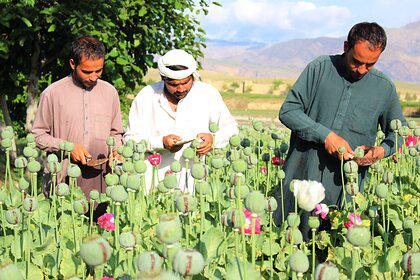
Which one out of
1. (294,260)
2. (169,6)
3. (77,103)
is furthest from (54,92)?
(169,6)

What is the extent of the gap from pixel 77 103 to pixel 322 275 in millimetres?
2561

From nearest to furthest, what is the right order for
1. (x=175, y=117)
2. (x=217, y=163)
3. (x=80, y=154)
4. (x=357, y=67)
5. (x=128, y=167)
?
(x=217, y=163) → (x=128, y=167) → (x=357, y=67) → (x=80, y=154) → (x=175, y=117)

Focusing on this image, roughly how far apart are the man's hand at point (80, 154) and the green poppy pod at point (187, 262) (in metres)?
2.18

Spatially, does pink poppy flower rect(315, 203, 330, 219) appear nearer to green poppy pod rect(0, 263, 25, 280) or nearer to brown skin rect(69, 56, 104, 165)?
brown skin rect(69, 56, 104, 165)

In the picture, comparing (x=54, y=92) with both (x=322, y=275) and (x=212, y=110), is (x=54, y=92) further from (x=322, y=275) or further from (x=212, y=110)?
(x=322, y=275)

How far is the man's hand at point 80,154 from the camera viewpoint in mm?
3438

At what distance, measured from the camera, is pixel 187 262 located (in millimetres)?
1336

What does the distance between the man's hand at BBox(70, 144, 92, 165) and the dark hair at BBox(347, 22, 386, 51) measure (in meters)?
1.68

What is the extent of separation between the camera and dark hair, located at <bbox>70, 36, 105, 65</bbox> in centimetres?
336

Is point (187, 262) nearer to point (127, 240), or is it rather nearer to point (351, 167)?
point (127, 240)

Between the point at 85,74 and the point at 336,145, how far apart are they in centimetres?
156

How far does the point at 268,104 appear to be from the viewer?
3756 centimetres

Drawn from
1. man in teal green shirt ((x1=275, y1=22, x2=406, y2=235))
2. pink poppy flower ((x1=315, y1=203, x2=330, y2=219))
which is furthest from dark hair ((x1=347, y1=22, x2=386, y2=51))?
pink poppy flower ((x1=315, y1=203, x2=330, y2=219))

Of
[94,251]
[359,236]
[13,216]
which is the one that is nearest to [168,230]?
[94,251]
